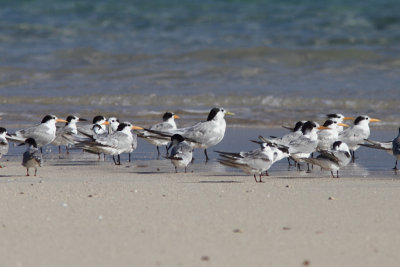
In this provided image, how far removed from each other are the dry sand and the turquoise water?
5.32 m

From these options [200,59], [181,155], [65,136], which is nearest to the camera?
[181,155]

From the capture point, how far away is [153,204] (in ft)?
18.3

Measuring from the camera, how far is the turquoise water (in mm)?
13445

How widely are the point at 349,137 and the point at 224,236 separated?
4.91 m

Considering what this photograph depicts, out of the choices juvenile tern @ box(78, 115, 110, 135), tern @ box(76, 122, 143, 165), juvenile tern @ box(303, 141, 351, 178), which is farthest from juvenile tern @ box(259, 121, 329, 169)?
juvenile tern @ box(78, 115, 110, 135)

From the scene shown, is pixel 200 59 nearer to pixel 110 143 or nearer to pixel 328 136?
pixel 328 136

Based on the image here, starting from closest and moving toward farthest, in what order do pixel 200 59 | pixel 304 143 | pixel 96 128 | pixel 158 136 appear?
pixel 304 143 < pixel 158 136 < pixel 96 128 < pixel 200 59

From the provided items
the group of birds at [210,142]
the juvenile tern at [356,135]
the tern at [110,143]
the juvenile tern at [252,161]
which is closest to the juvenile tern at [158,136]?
the group of birds at [210,142]

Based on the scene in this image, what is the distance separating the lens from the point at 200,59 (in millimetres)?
17875

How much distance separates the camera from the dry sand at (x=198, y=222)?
164 inches

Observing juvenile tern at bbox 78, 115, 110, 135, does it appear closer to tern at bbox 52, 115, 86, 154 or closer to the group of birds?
the group of birds

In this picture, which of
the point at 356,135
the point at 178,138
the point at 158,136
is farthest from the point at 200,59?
the point at 178,138

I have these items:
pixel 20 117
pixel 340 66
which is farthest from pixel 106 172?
pixel 340 66

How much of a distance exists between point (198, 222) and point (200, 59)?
13.1 m
